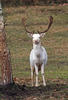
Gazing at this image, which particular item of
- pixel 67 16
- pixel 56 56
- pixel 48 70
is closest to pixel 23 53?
pixel 56 56

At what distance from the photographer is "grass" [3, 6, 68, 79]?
18131mm

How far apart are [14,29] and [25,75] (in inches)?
549

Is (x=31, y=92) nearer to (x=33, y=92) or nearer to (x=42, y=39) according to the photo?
(x=33, y=92)

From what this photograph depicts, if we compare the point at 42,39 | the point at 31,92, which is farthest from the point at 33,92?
the point at 42,39

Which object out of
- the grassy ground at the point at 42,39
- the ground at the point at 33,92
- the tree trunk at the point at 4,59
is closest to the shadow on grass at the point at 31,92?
the ground at the point at 33,92

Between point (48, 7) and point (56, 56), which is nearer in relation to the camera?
point (56, 56)

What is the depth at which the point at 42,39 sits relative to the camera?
27312 mm

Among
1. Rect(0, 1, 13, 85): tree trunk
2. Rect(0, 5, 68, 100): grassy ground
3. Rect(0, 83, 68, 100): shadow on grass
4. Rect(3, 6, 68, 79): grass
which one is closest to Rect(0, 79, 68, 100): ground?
Rect(0, 83, 68, 100): shadow on grass

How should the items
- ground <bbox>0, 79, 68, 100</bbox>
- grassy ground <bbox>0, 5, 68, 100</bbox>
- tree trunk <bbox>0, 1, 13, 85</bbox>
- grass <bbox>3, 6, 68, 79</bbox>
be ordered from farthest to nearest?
grass <bbox>3, 6, 68, 79</bbox> < grassy ground <bbox>0, 5, 68, 100</bbox> < tree trunk <bbox>0, 1, 13, 85</bbox> < ground <bbox>0, 79, 68, 100</bbox>

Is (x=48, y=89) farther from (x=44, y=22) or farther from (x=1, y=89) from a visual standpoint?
(x=44, y=22)

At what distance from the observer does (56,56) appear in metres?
21.4

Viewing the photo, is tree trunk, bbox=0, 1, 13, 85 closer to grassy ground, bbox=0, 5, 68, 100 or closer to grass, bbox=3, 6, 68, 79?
grassy ground, bbox=0, 5, 68, 100

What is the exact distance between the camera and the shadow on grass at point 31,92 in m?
11.3

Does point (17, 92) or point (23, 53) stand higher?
point (17, 92)
